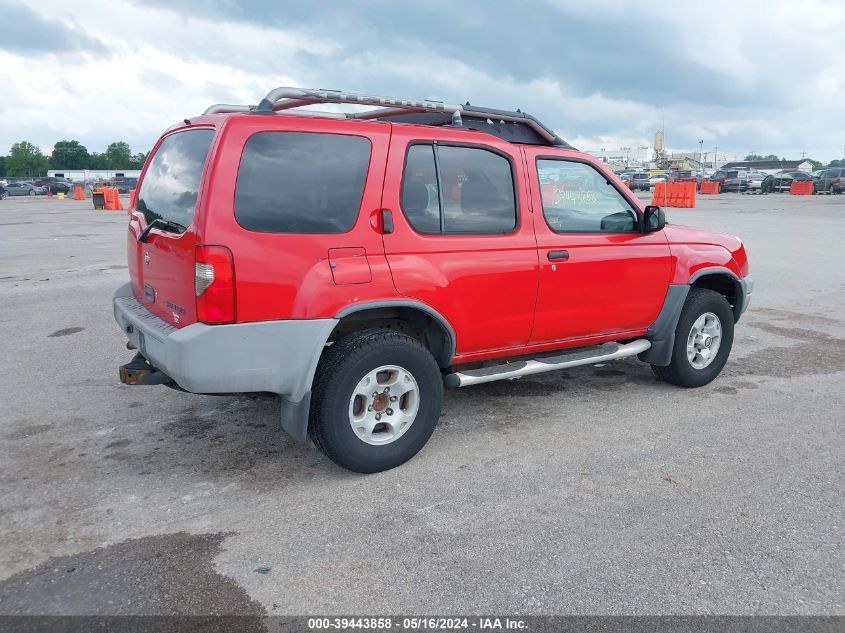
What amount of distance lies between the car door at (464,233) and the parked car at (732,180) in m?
43.5

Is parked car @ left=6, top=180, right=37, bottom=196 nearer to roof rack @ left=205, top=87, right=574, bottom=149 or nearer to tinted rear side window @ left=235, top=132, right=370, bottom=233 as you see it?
roof rack @ left=205, top=87, right=574, bottom=149

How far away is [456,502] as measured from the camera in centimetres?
354

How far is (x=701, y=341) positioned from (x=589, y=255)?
1.43 m

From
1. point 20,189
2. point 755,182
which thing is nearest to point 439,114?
point 755,182

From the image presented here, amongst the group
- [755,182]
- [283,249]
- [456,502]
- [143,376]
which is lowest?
[456,502]

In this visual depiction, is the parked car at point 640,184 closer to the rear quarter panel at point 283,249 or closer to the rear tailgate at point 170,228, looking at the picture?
the rear tailgate at point 170,228

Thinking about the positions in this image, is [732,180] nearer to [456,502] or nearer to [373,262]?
[373,262]

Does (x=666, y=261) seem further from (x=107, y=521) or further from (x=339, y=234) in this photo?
(x=107, y=521)

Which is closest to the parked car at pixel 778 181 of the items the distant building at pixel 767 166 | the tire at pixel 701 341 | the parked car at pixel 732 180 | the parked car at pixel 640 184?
the parked car at pixel 732 180

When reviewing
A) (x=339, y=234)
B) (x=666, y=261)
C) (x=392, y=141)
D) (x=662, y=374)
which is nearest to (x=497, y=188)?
(x=392, y=141)

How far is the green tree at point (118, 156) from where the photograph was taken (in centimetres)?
13438

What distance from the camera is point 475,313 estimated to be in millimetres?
4160

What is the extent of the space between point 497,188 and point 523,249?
421 millimetres

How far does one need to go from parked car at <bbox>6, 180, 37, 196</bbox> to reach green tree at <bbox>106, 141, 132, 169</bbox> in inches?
3278
